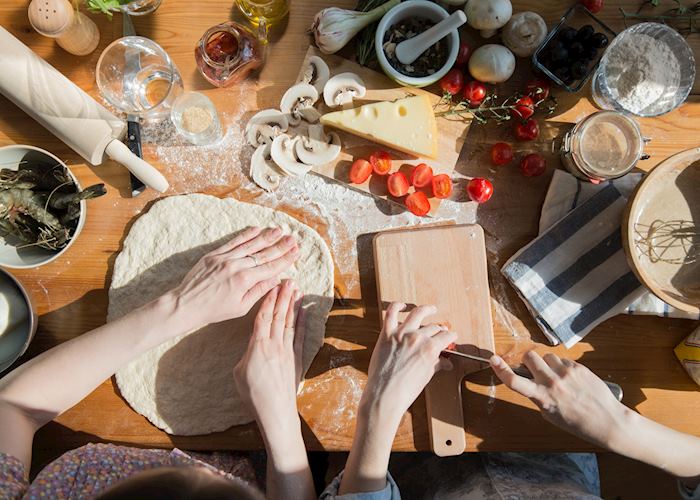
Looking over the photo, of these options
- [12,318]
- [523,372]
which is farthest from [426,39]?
[12,318]

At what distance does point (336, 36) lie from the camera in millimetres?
1329

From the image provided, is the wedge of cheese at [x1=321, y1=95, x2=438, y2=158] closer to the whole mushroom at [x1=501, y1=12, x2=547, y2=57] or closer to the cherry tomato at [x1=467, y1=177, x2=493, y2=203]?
the cherry tomato at [x1=467, y1=177, x2=493, y2=203]

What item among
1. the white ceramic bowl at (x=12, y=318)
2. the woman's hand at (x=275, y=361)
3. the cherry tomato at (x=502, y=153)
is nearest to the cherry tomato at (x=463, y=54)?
the cherry tomato at (x=502, y=153)

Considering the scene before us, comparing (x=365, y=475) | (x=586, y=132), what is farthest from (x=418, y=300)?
(x=586, y=132)

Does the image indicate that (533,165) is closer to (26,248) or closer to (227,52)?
(227,52)

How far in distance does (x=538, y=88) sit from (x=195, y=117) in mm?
881

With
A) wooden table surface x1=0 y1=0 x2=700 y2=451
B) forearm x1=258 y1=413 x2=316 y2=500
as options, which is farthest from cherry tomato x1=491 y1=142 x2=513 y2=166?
forearm x1=258 y1=413 x2=316 y2=500

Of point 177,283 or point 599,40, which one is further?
point 177,283

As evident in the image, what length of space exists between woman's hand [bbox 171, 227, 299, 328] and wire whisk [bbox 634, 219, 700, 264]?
87 centimetres

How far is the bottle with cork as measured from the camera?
128 cm

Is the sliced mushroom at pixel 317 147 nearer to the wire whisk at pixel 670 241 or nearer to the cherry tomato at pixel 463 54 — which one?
the cherry tomato at pixel 463 54

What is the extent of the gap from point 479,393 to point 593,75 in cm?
87

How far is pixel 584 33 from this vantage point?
1.29m

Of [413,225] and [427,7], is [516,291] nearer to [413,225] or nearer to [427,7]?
[413,225]
